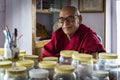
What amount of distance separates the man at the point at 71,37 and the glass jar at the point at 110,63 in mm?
296

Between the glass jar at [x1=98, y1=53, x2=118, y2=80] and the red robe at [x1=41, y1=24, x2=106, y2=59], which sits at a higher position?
the red robe at [x1=41, y1=24, x2=106, y2=59]

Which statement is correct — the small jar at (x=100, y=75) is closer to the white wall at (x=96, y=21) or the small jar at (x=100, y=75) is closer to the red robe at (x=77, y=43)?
the red robe at (x=77, y=43)

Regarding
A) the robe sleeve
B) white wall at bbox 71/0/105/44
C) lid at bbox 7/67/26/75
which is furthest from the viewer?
white wall at bbox 71/0/105/44

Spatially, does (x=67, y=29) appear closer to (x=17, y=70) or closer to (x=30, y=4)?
(x=17, y=70)

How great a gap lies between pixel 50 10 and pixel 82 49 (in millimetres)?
1560

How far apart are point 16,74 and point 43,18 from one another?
6.51ft

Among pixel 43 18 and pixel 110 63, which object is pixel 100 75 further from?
pixel 43 18

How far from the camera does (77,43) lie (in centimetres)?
134

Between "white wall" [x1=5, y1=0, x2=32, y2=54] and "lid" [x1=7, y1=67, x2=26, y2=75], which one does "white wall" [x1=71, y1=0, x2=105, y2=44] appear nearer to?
"white wall" [x1=5, y1=0, x2=32, y2=54]

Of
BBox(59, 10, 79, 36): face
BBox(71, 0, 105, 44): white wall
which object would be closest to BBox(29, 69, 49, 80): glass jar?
BBox(59, 10, 79, 36): face

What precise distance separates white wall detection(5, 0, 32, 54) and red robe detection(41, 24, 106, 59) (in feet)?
2.92

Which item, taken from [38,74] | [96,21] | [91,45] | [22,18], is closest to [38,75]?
[38,74]

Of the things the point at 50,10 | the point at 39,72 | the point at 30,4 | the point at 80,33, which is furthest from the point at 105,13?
the point at 39,72

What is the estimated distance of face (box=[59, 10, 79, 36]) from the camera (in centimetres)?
140
